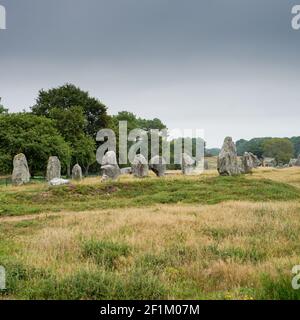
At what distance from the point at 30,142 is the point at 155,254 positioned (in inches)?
1562

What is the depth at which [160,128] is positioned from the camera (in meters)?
118

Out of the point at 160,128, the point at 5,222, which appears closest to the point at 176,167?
the point at 160,128

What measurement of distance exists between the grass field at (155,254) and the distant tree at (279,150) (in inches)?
4515

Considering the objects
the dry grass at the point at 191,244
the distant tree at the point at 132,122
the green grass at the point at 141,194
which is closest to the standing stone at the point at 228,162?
the green grass at the point at 141,194

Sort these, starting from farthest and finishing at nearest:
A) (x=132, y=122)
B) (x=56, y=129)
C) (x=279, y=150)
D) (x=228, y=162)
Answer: (x=279, y=150) → (x=132, y=122) → (x=56, y=129) → (x=228, y=162)

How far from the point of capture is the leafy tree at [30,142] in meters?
46.8

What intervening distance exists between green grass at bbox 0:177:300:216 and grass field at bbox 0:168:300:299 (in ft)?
8.63

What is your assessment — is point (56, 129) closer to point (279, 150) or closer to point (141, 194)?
point (141, 194)

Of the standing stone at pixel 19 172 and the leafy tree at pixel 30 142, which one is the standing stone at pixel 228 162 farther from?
the leafy tree at pixel 30 142

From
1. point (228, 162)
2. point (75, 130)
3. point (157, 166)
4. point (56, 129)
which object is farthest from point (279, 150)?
point (228, 162)

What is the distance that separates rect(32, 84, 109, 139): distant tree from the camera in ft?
207

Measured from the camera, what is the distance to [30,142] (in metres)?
47.8

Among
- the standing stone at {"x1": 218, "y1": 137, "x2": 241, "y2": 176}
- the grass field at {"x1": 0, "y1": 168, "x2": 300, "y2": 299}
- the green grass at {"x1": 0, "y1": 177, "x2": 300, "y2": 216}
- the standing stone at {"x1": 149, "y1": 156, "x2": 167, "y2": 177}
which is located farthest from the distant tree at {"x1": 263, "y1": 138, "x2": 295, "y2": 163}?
the grass field at {"x1": 0, "y1": 168, "x2": 300, "y2": 299}
